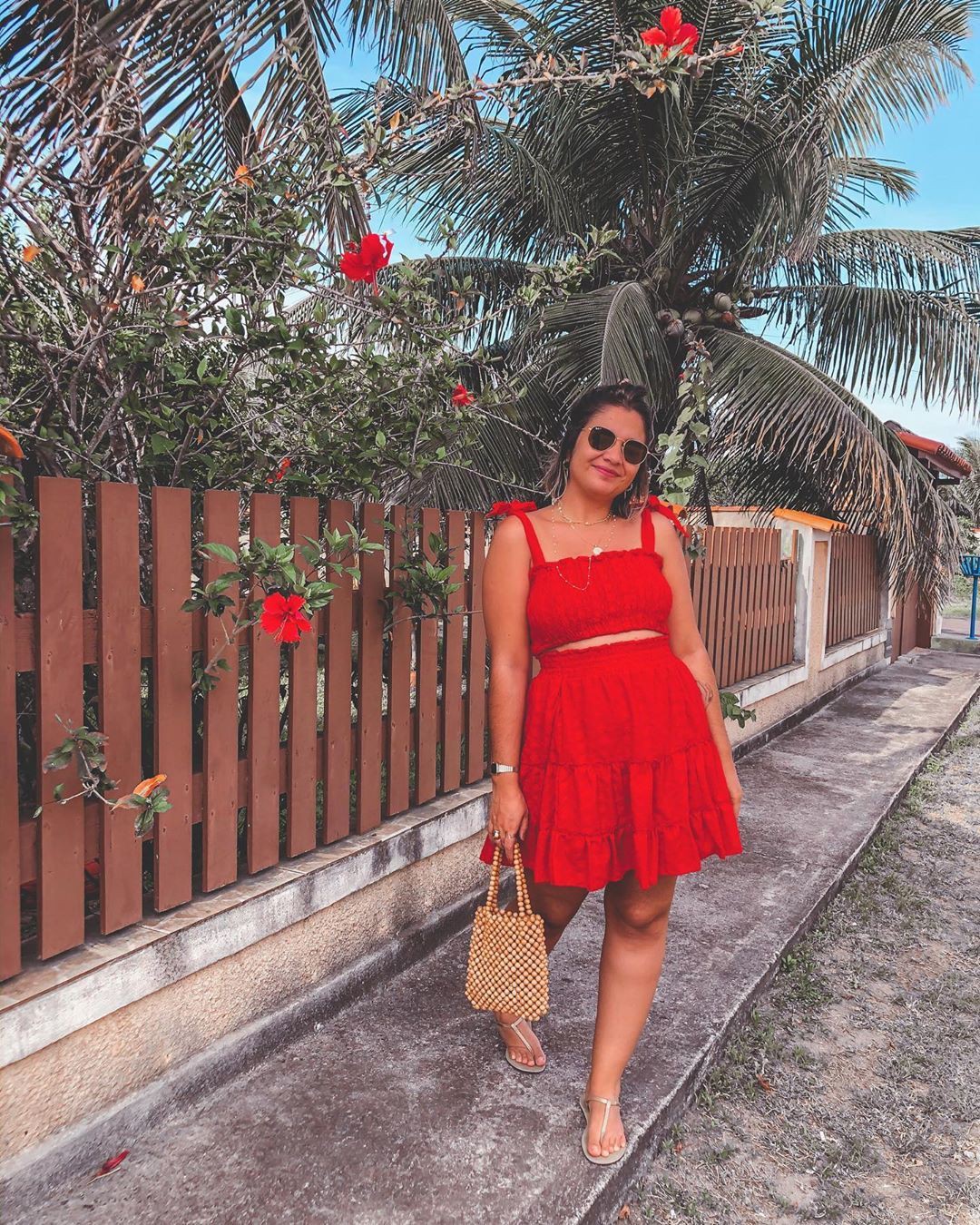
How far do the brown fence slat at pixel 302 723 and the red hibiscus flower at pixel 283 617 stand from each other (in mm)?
504

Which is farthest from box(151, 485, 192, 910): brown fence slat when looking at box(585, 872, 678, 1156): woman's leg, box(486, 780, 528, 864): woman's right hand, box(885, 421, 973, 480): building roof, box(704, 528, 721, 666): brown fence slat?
box(885, 421, 973, 480): building roof

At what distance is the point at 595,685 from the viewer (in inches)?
78.2

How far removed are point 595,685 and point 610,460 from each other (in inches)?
21.0

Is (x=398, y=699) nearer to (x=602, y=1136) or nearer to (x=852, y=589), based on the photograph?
(x=602, y=1136)

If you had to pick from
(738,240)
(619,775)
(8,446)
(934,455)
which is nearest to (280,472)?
(8,446)

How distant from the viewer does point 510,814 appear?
80.0 inches

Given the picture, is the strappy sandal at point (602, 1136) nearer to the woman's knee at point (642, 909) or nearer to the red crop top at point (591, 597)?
the woman's knee at point (642, 909)

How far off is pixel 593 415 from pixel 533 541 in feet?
1.11

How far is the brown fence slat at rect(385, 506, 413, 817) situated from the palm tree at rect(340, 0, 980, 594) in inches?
136

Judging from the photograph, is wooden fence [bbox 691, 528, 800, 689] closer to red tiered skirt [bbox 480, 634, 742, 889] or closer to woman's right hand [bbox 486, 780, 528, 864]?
red tiered skirt [bbox 480, 634, 742, 889]

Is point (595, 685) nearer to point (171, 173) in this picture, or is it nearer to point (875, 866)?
point (171, 173)

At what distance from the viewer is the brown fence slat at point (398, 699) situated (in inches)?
113

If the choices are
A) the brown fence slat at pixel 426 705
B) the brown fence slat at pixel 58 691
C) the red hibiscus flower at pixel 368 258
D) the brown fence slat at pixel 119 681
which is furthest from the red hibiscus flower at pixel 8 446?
the brown fence slat at pixel 426 705

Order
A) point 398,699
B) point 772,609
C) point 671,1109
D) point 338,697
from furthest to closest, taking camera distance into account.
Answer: point 772,609
point 398,699
point 338,697
point 671,1109
